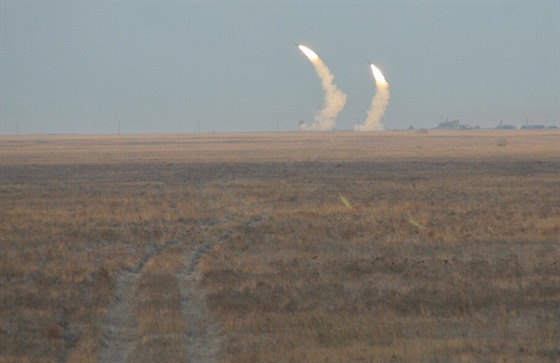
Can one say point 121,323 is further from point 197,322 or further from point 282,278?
point 282,278

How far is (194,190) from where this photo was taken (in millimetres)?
45094

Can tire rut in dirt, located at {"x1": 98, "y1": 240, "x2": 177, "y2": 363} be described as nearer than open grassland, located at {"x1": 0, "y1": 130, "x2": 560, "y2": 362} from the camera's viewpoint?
Yes

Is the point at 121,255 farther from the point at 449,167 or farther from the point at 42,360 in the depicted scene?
the point at 449,167

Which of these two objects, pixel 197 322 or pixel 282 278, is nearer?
pixel 197 322

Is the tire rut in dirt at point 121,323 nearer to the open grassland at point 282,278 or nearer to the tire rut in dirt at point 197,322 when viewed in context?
the open grassland at point 282,278

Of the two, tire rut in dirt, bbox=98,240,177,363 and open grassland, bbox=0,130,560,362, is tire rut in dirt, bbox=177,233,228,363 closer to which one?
open grassland, bbox=0,130,560,362

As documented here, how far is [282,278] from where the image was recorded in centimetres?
1905

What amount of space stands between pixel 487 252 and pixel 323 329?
9193 millimetres

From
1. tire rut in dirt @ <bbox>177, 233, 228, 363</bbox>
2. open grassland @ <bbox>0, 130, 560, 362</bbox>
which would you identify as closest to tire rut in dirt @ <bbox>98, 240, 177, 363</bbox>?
open grassland @ <bbox>0, 130, 560, 362</bbox>

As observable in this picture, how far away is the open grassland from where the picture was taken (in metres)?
13.5

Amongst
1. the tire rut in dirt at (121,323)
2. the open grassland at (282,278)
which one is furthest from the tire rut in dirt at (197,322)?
the tire rut in dirt at (121,323)

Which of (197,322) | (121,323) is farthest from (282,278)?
(121,323)

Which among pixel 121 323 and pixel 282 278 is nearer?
pixel 121 323

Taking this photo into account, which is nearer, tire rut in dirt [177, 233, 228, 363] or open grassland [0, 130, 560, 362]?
tire rut in dirt [177, 233, 228, 363]
